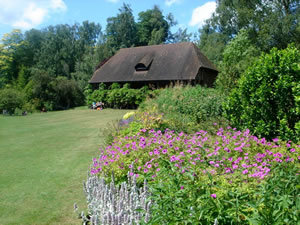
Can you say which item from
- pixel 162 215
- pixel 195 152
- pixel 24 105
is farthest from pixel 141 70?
pixel 162 215

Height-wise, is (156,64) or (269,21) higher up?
(269,21)

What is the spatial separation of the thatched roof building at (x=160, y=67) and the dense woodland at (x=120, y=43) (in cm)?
232

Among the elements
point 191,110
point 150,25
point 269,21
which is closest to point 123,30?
point 150,25

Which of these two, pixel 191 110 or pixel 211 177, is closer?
pixel 211 177

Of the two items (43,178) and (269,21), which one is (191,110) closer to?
(43,178)

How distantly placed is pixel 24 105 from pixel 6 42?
3043 centimetres

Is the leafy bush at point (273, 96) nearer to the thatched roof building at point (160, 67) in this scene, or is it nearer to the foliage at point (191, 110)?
the foliage at point (191, 110)

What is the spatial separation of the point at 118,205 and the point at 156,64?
24.8m

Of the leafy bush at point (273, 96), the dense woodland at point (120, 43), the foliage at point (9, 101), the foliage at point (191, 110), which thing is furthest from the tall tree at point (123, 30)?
the leafy bush at point (273, 96)

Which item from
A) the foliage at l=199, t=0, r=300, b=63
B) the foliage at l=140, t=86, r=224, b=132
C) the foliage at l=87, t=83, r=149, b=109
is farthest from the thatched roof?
the foliage at l=140, t=86, r=224, b=132

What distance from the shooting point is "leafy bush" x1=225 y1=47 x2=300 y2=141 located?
581 centimetres

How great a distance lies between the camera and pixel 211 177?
9.12ft

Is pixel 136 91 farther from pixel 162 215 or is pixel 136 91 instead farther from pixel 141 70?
pixel 162 215

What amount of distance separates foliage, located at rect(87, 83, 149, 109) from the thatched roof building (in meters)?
0.92
